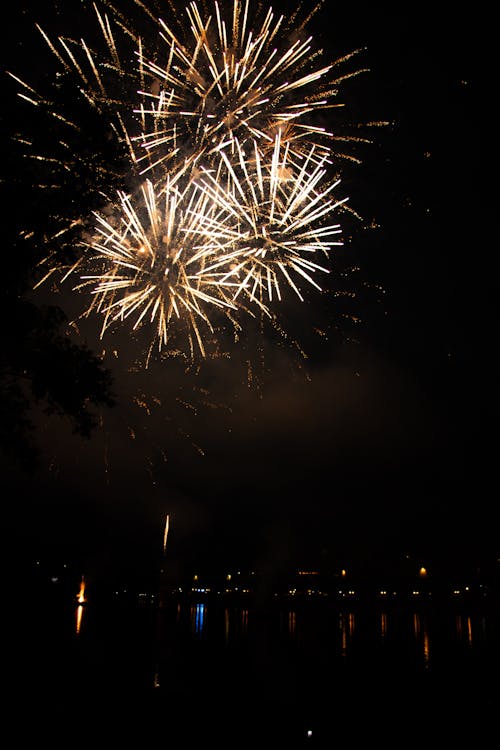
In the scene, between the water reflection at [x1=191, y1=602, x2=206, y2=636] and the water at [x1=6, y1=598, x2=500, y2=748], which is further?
the water reflection at [x1=191, y1=602, x2=206, y2=636]

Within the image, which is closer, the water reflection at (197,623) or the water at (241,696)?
the water at (241,696)

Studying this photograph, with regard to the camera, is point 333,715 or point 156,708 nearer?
point 156,708

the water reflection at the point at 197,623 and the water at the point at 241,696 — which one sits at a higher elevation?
the water at the point at 241,696

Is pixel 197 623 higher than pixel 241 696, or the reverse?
A: pixel 241 696

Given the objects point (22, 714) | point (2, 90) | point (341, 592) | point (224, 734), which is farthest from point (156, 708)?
point (341, 592)

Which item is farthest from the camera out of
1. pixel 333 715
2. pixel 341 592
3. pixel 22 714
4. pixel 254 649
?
pixel 341 592

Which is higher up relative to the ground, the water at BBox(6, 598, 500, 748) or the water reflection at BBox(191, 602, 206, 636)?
the water at BBox(6, 598, 500, 748)

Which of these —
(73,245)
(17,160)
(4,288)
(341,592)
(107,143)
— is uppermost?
(107,143)

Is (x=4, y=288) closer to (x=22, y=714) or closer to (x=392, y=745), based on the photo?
(x=22, y=714)

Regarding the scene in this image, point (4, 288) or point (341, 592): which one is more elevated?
point (4, 288)

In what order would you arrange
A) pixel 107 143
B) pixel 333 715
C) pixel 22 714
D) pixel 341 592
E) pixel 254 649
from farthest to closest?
pixel 341 592
pixel 254 649
pixel 333 715
pixel 107 143
pixel 22 714

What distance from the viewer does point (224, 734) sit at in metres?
8.48

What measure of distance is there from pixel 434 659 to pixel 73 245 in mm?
19553

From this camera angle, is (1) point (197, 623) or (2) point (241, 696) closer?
(2) point (241, 696)
